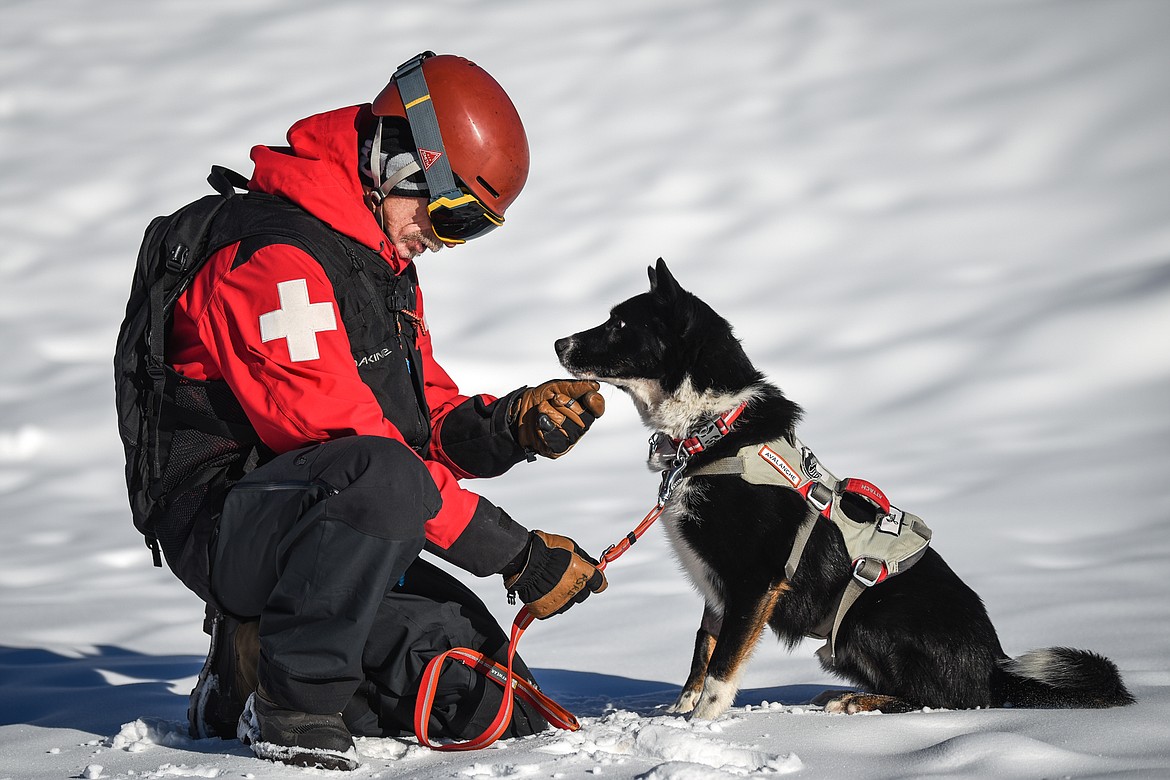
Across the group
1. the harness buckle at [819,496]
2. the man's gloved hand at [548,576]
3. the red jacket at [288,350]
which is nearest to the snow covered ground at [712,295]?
the man's gloved hand at [548,576]

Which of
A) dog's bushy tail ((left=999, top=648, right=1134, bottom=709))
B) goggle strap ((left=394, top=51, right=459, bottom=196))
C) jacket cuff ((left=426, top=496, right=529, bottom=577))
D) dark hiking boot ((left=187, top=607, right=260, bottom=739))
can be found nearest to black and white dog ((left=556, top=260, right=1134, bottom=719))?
dog's bushy tail ((left=999, top=648, right=1134, bottom=709))

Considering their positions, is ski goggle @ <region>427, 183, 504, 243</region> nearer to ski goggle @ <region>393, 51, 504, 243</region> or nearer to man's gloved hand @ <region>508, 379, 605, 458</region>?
ski goggle @ <region>393, 51, 504, 243</region>

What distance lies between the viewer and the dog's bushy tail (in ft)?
7.87

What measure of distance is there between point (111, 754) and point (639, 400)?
1824 millimetres

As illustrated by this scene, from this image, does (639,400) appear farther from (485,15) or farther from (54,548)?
(485,15)

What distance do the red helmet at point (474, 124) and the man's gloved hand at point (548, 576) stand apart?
2.90 ft

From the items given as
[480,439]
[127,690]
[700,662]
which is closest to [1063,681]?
[700,662]

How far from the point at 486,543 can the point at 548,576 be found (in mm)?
171

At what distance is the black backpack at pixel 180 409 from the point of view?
2283mm

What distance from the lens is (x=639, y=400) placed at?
3332mm

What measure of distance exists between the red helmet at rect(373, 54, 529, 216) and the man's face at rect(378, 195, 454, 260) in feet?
0.45

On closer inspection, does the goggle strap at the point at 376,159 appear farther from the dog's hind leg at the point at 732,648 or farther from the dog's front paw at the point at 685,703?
the dog's front paw at the point at 685,703

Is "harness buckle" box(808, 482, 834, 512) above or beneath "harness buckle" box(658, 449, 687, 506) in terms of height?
beneath

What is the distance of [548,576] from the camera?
2.36 meters
